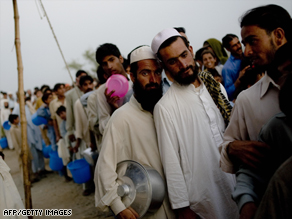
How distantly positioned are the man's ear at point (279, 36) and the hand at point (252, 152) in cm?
60

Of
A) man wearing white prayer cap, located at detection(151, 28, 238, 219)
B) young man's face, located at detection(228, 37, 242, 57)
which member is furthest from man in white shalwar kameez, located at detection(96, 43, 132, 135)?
young man's face, located at detection(228, 37, 242, 57)

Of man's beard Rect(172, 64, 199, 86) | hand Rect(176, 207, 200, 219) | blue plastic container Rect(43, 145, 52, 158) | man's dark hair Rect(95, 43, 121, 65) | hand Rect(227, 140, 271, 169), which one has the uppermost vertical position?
man's dark hair Rect(95, 43, 121, 65)

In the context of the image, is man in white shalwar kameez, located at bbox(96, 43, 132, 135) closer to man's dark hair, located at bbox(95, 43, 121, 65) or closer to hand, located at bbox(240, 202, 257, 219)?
man's dark hair, located at bbox(95, 43, 121, 65)

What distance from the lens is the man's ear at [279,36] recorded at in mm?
1335

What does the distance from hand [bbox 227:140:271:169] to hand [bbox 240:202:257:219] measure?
0.19 metres

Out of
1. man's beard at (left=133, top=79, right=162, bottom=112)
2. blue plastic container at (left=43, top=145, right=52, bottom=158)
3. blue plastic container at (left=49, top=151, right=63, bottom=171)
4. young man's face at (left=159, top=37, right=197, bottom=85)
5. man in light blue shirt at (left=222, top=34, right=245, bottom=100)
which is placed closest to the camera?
young man's face at (left=159, top=37, right=197, bottom=85)

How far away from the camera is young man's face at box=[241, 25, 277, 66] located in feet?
4.37

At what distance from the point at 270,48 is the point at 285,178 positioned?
2.59 ft

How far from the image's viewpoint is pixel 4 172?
2.19 m

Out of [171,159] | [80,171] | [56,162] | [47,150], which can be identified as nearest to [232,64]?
[171,159]

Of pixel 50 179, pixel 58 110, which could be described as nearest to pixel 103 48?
pixel 58 110

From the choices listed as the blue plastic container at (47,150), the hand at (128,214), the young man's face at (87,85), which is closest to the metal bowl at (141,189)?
the hand at (128,214)

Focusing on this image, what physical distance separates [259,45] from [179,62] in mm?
653

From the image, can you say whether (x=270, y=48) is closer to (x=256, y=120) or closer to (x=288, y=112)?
(x=256, y=120)
